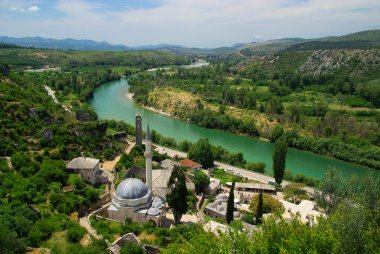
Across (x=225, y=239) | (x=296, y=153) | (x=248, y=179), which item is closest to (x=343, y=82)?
(x=296, y=153)

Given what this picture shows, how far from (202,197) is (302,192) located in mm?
10925

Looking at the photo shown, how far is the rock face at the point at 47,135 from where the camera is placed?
34487 millimetres

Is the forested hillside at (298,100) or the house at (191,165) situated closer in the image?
the house at (191,165)

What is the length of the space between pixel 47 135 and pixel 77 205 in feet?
39.1

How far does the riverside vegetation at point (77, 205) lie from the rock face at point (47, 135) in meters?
0.12

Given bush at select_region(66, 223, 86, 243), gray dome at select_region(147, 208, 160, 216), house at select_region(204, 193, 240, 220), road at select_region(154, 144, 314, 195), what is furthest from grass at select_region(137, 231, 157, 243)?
road at select_region(154, 144, 314, 195)

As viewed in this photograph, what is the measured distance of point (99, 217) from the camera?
1022 inches

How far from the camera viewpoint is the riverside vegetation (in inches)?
536

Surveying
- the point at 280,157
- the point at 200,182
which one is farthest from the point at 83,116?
the point at 280,157

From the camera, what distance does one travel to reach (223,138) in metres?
63.7

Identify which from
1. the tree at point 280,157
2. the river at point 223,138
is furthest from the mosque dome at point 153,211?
the tree at point 280,157

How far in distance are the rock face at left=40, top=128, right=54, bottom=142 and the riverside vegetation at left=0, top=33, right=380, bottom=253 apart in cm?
12

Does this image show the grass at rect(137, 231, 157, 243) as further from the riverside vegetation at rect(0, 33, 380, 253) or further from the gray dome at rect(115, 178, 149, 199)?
the gray dome at rect(115, 178, 149, 199)

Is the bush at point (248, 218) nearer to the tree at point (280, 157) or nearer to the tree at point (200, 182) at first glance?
the tree at point (200, 182)
